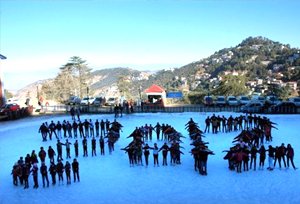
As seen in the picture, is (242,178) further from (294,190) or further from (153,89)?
(153,89)

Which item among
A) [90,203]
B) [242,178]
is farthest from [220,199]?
[90,203]

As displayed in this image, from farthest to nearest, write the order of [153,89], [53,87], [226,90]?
[53,87]
[226,90]
[153,89]

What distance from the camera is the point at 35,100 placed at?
2095 inches

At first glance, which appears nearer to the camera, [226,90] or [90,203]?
[90,203]

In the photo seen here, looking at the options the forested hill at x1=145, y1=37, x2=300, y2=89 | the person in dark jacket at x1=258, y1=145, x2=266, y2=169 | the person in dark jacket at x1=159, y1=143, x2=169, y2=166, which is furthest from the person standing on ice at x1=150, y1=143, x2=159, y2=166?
the forested hill at x1=145, y1=37, x2=300, y2=89

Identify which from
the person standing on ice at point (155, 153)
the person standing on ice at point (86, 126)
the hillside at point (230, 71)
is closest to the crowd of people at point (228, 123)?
the person standing on ice at point (86, 126)

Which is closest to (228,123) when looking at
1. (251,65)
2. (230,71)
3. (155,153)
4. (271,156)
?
(271,156)

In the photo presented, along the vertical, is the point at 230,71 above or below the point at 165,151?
above

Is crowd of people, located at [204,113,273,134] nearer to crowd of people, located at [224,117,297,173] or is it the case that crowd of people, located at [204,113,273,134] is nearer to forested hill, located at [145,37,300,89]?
crowd of people, located at [224,117,297,173]

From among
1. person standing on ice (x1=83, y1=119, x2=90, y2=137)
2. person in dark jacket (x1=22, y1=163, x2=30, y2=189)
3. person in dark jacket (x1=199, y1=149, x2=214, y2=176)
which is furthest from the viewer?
person standing on ice (x1=83, y1=119, x2=90, y2=137)

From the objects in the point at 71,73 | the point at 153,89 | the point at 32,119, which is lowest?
the point at 32,119

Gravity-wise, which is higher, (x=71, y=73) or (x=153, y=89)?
(x=71, y=73)

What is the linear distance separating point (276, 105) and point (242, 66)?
321 ft

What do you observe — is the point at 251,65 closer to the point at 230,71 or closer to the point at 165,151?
the point at 230,71
